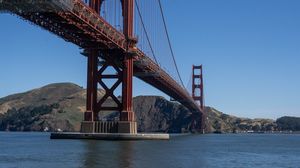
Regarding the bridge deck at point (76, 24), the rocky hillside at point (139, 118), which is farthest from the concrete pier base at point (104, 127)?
the rocky hillside at point (139, 118)

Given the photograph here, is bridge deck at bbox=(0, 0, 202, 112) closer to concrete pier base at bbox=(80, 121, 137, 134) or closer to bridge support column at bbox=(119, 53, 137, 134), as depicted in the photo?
bridge support column at bbox=(119, 53, 137, 134)

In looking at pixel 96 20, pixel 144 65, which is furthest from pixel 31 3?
pixel 144 65

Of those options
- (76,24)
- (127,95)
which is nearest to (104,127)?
(127,95)

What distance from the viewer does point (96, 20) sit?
151 feet

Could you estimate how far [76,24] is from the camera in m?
44.0

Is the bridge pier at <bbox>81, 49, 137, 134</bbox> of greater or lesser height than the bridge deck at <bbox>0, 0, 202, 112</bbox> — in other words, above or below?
below

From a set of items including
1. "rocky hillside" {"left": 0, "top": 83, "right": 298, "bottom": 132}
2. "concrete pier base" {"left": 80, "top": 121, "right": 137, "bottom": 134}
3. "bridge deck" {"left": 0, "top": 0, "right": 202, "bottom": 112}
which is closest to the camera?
"bridge deck" {"left": 0, "top": 0, "right": 202, "bottom": 112}

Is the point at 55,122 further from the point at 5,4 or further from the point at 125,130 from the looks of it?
the point at 5,4

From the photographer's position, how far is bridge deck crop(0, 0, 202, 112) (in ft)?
121

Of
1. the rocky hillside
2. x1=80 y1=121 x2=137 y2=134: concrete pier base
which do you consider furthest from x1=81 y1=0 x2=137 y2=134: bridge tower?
the rocky hillside

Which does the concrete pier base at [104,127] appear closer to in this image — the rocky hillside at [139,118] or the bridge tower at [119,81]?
the bridge tower at [119,81]

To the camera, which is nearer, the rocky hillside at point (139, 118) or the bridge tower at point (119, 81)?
the bridge tower at point (119, 81)

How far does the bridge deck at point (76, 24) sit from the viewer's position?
37031 mm

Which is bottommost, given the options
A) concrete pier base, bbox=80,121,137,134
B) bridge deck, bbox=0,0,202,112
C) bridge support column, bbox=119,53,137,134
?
concrete pier base, bbox=80,121,137,134
